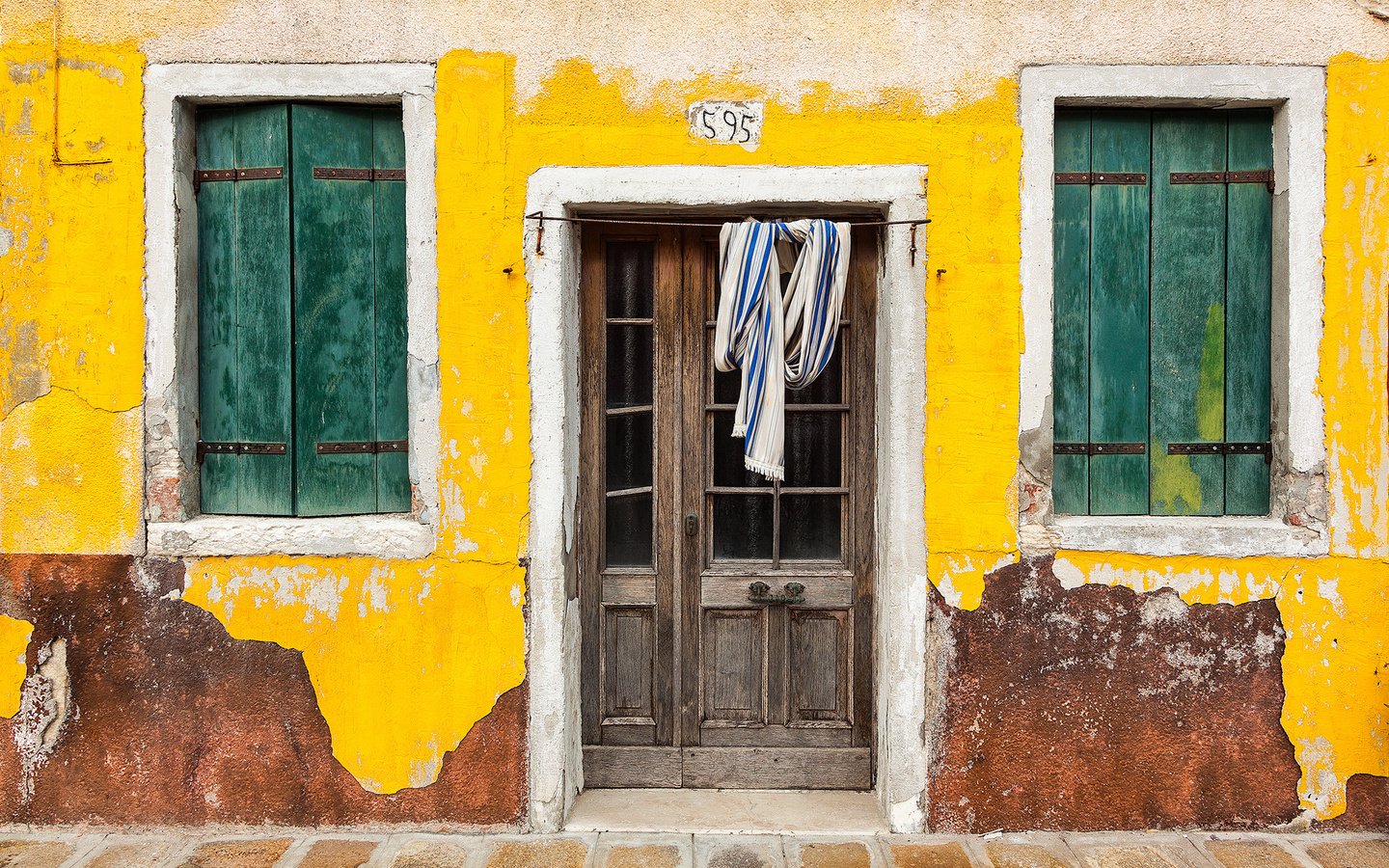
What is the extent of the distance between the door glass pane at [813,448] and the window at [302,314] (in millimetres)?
1532

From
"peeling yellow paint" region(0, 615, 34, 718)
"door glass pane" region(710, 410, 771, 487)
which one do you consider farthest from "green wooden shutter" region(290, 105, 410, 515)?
"door glass pane" region(710, 410, 771, 487)

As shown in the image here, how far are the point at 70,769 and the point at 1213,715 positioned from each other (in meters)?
4.26

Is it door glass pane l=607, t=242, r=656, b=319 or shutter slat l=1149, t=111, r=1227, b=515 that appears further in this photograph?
door glass pane l=607, t=242, r=656, b=319

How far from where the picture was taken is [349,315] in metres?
3.85

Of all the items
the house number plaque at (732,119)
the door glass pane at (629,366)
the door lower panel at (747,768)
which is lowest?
the door lower panel at (747,768)

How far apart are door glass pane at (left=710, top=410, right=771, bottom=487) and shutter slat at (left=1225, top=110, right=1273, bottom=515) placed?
6.02ft

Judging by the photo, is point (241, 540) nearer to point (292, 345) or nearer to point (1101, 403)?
point (292, 345)

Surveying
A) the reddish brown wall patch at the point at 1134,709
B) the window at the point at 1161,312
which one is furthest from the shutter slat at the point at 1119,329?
the reddish brown wall patch at the point at 1134,709

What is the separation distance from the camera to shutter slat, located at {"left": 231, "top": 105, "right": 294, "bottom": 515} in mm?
3805

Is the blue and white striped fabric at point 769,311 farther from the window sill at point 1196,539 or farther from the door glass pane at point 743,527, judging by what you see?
the window sill at point 1196,539

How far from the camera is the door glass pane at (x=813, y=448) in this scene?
404 centimetres

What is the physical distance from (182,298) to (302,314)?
0.43 meters

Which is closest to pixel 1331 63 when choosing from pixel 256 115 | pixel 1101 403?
pixel 1101 403

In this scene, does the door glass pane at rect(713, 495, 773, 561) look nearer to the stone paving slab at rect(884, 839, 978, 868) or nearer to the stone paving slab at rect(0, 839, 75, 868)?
the stone paving slab at rect(884, 839, 978, 868)
